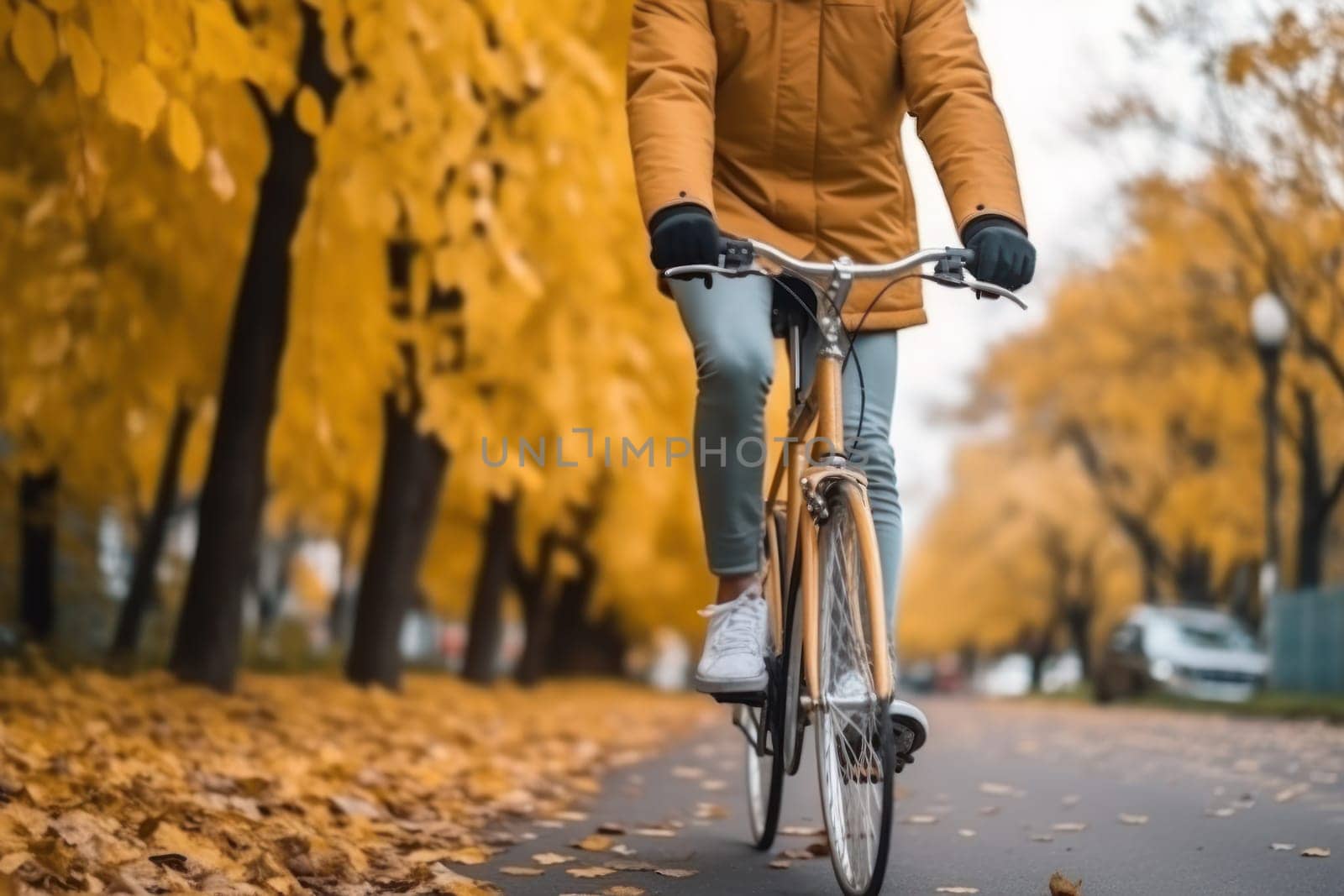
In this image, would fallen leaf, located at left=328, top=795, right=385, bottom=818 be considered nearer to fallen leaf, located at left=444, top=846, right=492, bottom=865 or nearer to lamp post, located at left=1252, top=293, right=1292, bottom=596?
fallen leaf, located at left=444, top=846, right=492, bottom=865

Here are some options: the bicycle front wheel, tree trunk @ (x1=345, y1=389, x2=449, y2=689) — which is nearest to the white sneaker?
the bicycle front wheel

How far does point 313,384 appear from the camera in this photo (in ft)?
30.9

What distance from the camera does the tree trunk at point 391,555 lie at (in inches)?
484

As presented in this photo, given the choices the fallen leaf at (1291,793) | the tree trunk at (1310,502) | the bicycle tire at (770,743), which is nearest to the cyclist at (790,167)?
the bicycle tire at (770,743)

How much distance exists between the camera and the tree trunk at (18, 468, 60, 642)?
1345cm

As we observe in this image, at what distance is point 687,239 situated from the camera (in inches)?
146

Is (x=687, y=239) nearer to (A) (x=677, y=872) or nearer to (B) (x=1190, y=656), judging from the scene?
(A) (x=677, y=872)

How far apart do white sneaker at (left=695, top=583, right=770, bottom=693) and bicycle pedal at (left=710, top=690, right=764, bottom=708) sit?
0.03 meters

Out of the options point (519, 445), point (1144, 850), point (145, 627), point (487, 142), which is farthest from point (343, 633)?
point (1144, 850)

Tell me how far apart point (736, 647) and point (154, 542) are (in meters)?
11.9

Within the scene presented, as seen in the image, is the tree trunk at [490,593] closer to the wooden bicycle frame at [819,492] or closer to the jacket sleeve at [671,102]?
the wooden bicycle frame at [819,492]

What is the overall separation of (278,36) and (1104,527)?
98.3 feet

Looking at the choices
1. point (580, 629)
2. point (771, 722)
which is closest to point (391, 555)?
point (771, 722)

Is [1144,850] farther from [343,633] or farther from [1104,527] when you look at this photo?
[1104,527]
